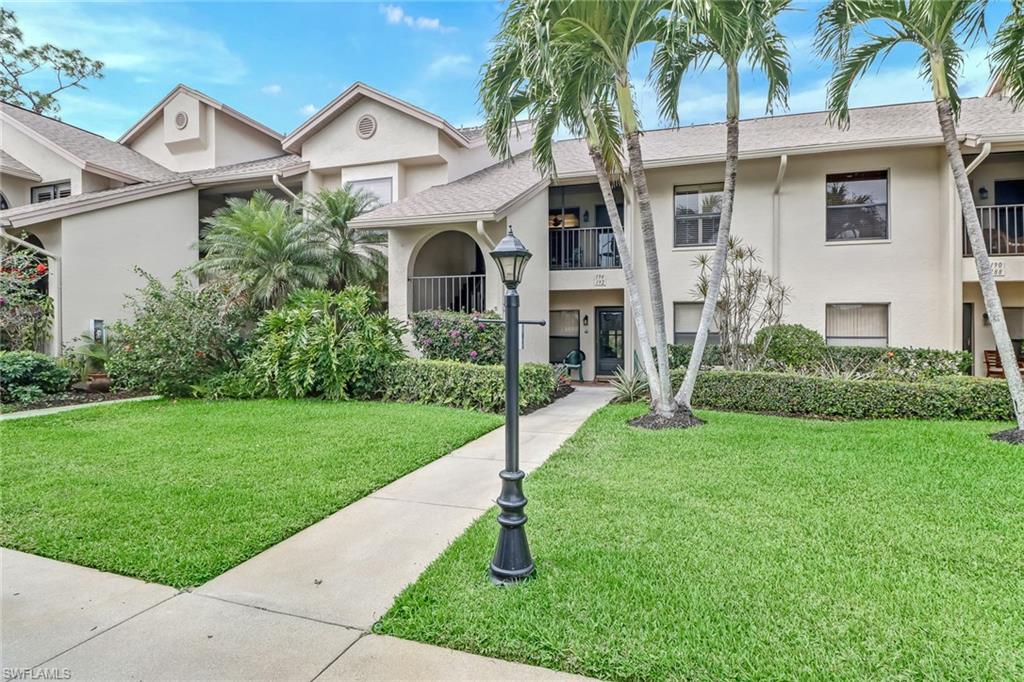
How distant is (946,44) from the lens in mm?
8016

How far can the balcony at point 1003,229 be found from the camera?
39.0 feet

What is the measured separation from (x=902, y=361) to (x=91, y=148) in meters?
23.2

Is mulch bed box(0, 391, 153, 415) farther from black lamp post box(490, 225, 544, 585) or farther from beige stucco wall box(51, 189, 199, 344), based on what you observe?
black lamp post box(490, 225, 544, 585)

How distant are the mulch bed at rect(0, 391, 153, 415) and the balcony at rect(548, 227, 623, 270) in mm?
10495

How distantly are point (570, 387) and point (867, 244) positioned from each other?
302 inches

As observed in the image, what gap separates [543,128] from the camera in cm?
920

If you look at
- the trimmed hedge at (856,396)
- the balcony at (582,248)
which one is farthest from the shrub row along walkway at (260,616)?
the balcony at (582,248)

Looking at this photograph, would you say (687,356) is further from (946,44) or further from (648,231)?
(946,44)

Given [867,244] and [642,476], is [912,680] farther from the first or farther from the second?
[867,244]

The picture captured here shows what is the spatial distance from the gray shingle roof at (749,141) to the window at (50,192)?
10272 millimetres

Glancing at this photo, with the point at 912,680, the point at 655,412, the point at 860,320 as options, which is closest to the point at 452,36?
the point at 655,412

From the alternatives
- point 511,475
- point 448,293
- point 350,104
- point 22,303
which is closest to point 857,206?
point 448,293

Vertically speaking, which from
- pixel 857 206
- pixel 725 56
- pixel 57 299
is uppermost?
pixel 725 56

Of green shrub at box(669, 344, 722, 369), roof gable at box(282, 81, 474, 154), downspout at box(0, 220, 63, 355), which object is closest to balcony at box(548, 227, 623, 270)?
green shrub at box(669, 344, 722, 369)
